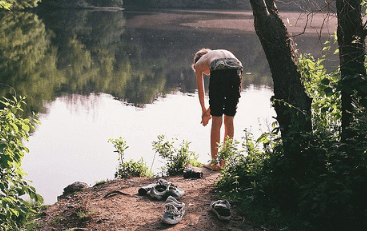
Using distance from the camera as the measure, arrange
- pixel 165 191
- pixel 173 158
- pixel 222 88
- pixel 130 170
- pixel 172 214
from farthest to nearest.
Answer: pixel 130 170 → pixel 173 158 → pixel 222 88 → pixel 165 191 → pixel 172 214

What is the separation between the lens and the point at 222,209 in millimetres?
4762

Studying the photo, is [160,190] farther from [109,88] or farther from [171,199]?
[109,88]

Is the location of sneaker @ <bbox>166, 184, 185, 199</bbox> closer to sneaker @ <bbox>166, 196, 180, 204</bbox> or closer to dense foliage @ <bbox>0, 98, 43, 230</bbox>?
sneaker @ <bbox>166, 196, 180, 204</bbox>

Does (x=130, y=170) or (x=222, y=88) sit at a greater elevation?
(x=222, y=88)

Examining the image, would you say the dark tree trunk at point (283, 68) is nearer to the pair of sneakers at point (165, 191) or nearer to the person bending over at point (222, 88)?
the pair of sneakers at point (165, 191)

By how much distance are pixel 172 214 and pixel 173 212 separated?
0.03 meters

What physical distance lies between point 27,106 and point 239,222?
7874 millimetres

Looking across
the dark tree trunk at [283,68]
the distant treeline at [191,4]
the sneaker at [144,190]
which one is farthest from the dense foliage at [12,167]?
the distant treeline at [191,4]

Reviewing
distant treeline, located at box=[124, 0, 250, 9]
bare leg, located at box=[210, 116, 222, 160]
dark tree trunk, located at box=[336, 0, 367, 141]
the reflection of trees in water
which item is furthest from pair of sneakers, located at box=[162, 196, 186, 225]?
distant treeline, located at box=[124, 0, 250, 9]

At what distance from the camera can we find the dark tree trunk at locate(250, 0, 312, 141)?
197 inches

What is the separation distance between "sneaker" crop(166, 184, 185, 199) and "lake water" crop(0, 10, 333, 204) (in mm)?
1056

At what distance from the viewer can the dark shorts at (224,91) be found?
6.51 m

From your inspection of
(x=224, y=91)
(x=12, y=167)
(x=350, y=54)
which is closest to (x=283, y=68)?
(x=350, y=54)

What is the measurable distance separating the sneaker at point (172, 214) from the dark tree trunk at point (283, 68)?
121cm
